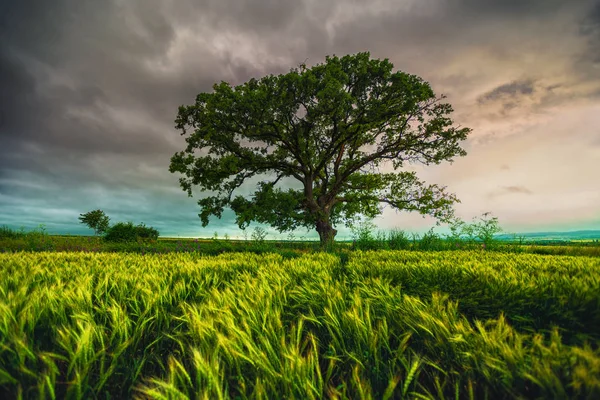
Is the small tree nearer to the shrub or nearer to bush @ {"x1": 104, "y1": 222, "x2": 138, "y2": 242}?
bush @ {"x1": 104, "y1": 222, "x2": 138, "y2": 242}

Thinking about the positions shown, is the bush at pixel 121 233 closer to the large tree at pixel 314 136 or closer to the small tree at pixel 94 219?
the large tree at pixel 314 136

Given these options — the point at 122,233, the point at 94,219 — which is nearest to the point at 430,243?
the point at 122,233

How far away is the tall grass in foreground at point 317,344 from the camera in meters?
1.18

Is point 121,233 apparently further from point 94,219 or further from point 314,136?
point 94,219

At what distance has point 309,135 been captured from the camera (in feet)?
71.4

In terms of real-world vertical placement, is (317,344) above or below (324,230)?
below

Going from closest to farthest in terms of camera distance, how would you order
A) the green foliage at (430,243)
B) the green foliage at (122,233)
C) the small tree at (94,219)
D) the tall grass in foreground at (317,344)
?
1. the tall grass in foreground at (317,344)
2. the green foliage at (430,243)
3. the green foliage at (122,233)
4. the small tree at (94,219)

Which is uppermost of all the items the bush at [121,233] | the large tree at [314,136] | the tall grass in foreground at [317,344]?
the large tree at [314,136]

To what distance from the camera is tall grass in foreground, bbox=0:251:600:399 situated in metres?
1.18

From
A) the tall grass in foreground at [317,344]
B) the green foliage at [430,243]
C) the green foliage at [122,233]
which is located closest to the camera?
the tall grass in foreground at [317,344]

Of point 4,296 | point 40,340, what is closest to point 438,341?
point 40,340

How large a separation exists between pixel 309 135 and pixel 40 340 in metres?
20.9

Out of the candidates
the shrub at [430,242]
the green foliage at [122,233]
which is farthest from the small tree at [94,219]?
the shrub at [430,242]

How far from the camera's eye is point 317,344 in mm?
1963
